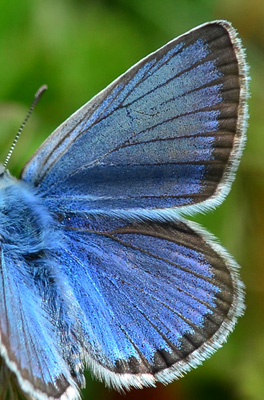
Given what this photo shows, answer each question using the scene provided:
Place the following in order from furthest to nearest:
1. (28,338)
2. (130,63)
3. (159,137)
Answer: (130,63)
(159,137)
(28,338)

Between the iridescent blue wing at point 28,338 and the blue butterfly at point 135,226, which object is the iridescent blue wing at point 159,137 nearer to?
the blue butterfly at point 135,226

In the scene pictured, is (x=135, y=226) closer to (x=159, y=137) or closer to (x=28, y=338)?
(x=159, y=137)

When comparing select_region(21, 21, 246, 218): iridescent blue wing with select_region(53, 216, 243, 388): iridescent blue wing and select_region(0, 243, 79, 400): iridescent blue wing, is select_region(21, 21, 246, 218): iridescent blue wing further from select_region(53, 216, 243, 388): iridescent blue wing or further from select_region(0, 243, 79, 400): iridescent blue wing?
select_region(0, 243, 79, 400): iridescent blue wing

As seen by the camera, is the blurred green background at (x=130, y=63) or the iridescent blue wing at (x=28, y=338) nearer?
the iridescent blue wing at (x=28, y=338)

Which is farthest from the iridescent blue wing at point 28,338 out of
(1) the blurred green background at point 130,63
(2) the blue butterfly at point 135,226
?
(1) the blurred green background at point 130,63

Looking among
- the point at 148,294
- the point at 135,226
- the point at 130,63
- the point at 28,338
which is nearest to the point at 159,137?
the point at 135,226

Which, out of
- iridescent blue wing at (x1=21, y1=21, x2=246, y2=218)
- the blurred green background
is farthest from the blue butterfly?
the blurred green background
